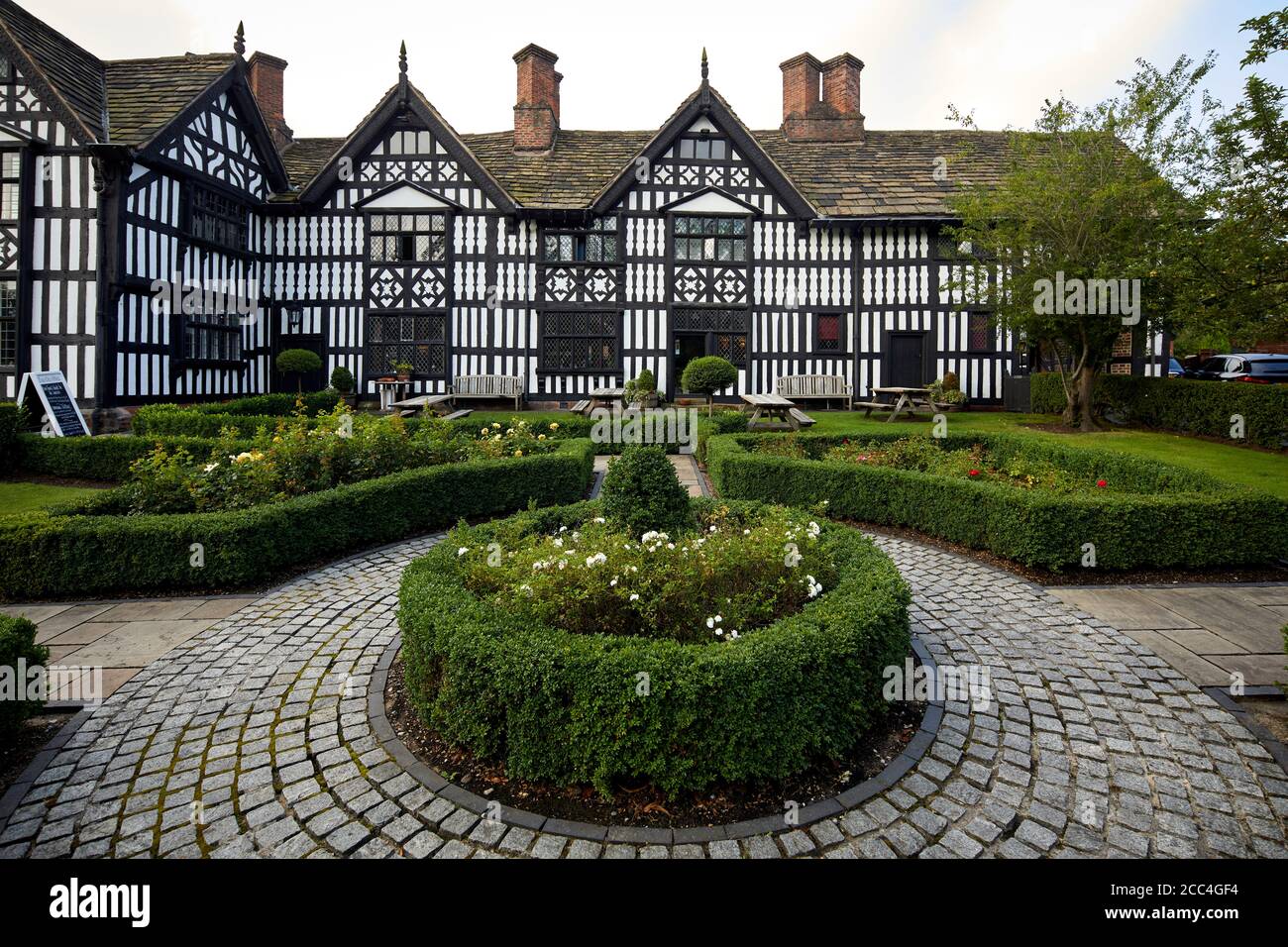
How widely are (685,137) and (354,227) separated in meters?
10.3

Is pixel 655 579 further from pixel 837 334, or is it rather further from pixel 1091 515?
pixel 837 334

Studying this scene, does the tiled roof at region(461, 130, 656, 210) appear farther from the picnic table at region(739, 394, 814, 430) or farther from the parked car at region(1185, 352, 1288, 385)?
the parked car at region(1185, 352, 1288, 385)

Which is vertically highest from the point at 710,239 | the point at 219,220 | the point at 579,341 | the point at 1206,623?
the point at 710,239

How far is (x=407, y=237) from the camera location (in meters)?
21.1

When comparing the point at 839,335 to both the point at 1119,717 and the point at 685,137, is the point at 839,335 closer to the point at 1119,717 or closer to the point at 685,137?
the point at 685,137

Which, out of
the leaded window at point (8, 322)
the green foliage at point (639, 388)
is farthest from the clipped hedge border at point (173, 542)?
the leaded window at point (8, 322)

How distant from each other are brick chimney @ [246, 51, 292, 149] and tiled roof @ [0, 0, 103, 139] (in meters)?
5.97

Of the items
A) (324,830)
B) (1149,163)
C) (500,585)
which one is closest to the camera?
(324,830)

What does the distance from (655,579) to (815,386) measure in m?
17.5

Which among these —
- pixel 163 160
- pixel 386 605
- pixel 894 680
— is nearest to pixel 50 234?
pixel 163 160

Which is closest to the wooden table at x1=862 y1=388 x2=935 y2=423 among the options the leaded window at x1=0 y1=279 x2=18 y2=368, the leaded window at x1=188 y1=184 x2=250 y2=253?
the leaded window at x1=188 y1=184 x2=250 y2=253

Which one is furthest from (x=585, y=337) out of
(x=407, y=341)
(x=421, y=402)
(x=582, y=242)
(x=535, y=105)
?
(x=535, y=105)

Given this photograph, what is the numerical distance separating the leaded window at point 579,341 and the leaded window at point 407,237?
388 centimetres

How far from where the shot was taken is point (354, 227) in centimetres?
2102
